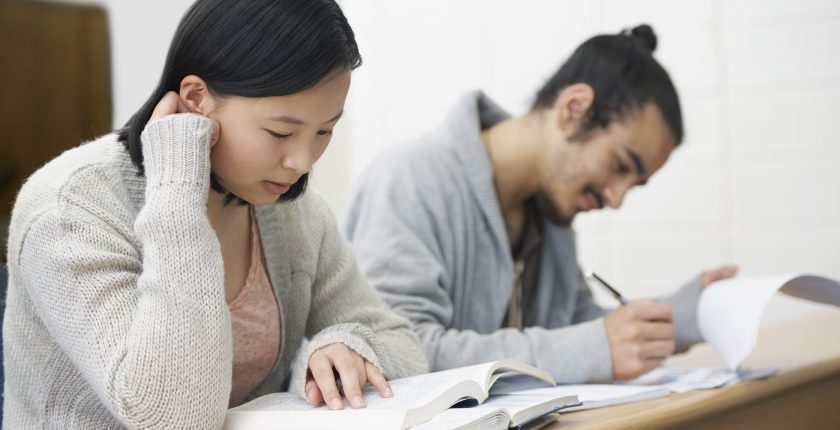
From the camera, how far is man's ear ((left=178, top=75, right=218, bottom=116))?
1084 mm

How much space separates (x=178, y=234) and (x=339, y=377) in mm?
246

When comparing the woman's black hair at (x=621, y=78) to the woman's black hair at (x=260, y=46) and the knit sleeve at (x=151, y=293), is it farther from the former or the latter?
the knit sleeve at (x=151, y=293)

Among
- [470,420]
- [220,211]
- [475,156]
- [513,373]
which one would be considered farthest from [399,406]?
[475,156]

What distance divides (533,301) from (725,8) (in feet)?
3.59

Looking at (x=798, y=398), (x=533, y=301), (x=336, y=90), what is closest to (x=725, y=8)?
(x=533, y=301)

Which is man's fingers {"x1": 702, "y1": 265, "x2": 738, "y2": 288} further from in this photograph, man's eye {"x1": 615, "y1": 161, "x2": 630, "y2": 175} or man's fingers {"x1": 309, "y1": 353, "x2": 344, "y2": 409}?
man's fingers {"x1": 309, "y1": 353, "x2": 344, "y2": 409}

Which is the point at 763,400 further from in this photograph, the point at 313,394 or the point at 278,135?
the point at 278,135

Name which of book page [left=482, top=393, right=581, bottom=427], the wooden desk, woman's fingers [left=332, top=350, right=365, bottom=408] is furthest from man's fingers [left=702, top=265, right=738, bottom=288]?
woman's fingers [left=332, top=350, right=365, bottom=408]

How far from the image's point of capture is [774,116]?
2621 mm

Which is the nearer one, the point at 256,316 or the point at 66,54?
the point at 256,316

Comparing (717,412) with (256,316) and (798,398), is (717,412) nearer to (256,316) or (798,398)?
(798,398)

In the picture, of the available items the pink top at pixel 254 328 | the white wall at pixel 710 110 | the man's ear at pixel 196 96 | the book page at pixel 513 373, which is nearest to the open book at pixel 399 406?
the book page at pixel 513 373

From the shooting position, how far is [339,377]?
1125 millimetres

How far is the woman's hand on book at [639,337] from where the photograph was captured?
1.50 m
